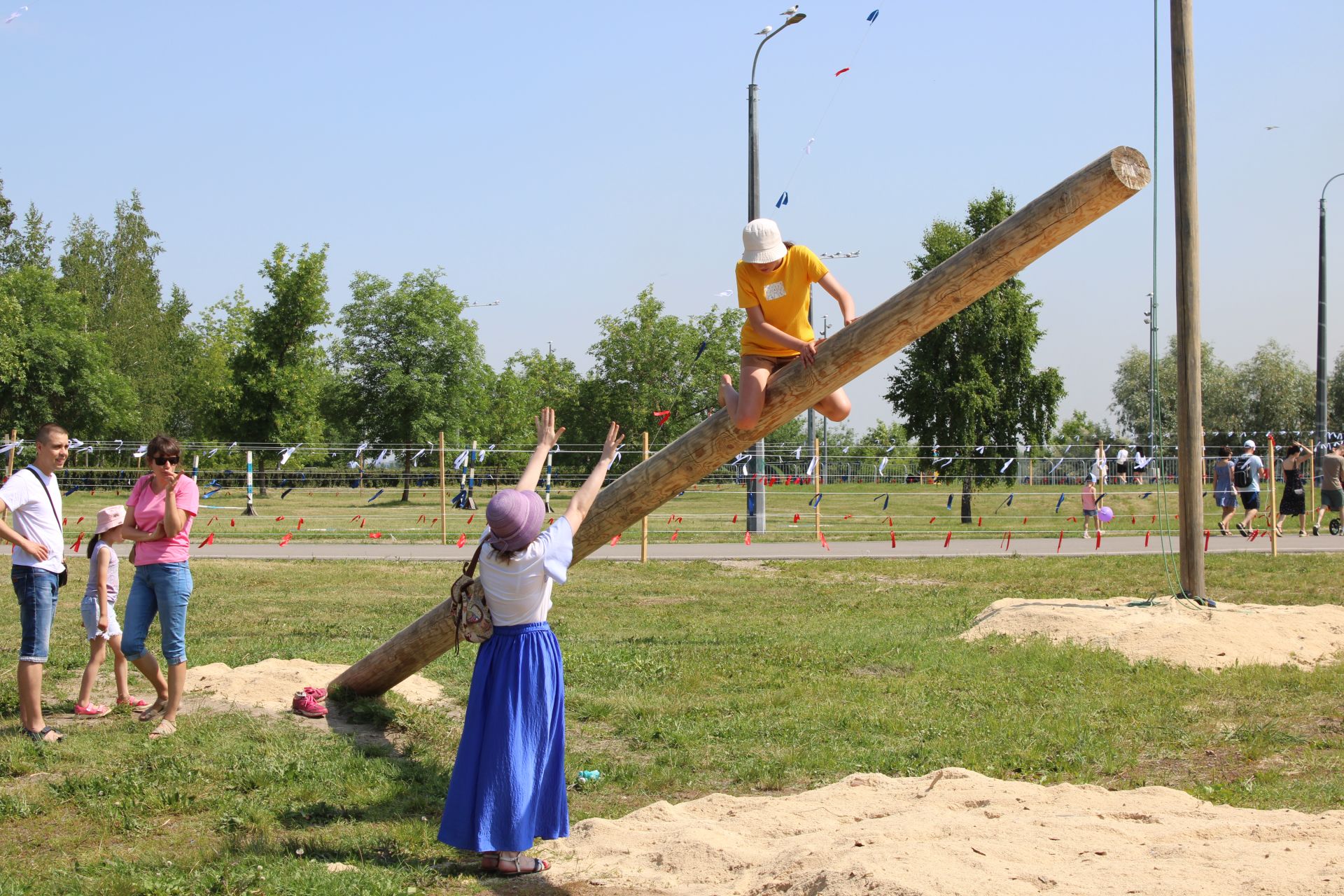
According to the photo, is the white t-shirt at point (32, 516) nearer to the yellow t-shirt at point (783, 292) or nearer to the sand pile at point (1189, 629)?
the yellow t-shirt at point (783, 292)

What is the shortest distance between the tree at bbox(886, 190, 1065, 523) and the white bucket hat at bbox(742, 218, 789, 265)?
79.3ft

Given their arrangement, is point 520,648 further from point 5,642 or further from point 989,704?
point 5,642

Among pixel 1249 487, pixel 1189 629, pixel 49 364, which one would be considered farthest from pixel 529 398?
pixel 1189 629

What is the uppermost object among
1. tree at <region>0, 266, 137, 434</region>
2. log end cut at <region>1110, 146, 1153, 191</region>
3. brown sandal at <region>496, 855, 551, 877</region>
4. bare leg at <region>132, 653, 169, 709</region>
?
tree at <region>0, 266, 137, 434</region>

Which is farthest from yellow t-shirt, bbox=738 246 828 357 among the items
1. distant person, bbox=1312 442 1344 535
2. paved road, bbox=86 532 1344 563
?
distant person, bbox=1312 442 1344 535

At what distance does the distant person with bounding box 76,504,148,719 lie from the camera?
7.08 metres

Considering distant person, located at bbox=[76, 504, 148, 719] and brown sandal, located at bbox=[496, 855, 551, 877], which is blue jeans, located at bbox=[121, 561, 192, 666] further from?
brown sandal, located at bbox=[496, 855, 551, 877]

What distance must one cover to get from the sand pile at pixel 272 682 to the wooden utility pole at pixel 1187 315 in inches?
278

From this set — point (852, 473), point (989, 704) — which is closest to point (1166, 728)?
point (989, 704)

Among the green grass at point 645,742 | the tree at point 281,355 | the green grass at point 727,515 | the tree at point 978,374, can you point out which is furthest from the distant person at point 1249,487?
the tree at point 281,355

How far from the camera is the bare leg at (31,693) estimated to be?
6.41 meters

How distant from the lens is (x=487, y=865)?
4688 millimetres

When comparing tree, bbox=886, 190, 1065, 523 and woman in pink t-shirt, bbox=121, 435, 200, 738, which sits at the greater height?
tree, bbox=886, 190, 1065, 523

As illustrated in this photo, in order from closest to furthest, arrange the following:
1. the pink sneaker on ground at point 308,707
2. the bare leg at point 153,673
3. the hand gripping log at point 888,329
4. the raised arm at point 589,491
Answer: the hand gripping log at point 888,329
the raised arm at point 589,491
the bare leg at point 153,673
the pink sneaker on ground at point 308,707
